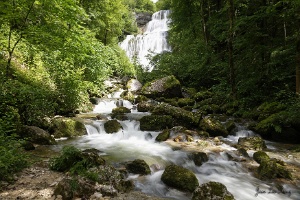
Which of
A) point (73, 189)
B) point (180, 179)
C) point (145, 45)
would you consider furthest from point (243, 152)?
point (145, 45)

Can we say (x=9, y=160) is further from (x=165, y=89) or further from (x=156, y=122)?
(x=165, y=89)

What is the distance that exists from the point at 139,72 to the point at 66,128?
48.3ft

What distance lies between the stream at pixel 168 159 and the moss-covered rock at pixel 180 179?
0.14 metres

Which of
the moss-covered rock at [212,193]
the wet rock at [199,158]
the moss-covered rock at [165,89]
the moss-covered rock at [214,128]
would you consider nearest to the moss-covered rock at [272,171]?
the wet rock at [199,158]

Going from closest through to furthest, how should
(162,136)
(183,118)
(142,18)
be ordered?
(162,136) < (183,118) < (142,18)

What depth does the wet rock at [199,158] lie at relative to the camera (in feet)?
22.9

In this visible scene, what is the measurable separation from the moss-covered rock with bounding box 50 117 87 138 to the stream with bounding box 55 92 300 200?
37 cm

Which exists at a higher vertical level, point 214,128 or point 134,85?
point 134,85

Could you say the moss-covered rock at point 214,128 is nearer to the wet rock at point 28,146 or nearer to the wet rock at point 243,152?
the wet rock at point 243,152

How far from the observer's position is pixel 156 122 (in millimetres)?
10742

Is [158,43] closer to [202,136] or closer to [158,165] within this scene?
[202,136]

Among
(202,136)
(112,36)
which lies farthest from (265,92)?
(112,36)

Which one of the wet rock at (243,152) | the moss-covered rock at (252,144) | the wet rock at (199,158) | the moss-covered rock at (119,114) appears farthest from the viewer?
the moss-covered rock at (119,114)

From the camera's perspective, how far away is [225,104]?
537 inches
